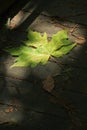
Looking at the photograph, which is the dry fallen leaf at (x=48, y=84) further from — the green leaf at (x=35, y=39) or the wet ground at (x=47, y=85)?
the green leaf at (x=35, y=39)

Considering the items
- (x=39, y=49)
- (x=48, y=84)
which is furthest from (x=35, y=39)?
(x=48, y=84)

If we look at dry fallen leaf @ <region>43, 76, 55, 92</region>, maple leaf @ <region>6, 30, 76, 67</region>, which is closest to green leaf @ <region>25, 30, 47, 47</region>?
maple leaf @ <region>6, 30, 76, 67</region>

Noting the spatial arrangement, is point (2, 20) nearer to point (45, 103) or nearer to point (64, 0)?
point (64, 0)

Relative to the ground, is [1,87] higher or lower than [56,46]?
lower

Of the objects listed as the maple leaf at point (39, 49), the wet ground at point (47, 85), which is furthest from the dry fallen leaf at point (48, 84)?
the maple leaf at point (39, 49)

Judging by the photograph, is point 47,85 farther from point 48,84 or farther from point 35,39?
point 35,39

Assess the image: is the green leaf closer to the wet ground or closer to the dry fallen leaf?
the wet ground

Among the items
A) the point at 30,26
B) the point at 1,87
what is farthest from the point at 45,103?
the point at 30,26
